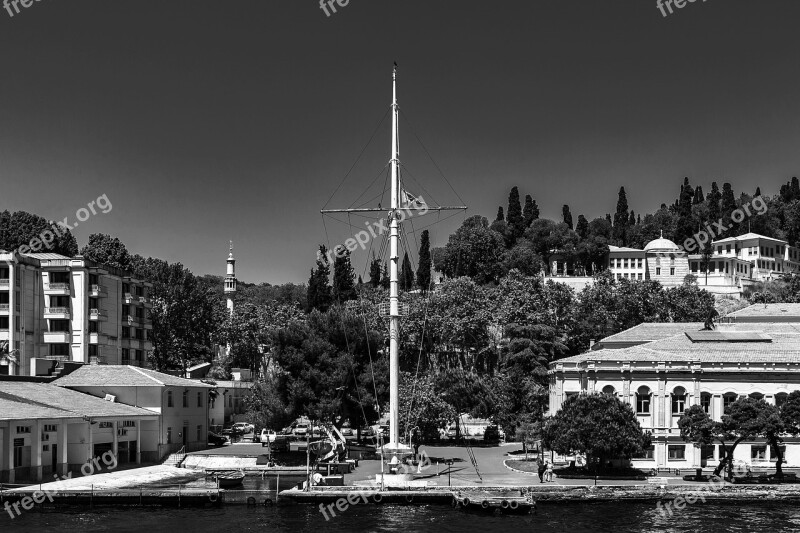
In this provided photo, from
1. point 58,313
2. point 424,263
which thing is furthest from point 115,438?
point 424,263

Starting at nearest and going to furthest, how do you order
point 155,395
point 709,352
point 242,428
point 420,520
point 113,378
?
point 420,520 → point 709,352 → point 155,395 → point 113,378 → point 242,428

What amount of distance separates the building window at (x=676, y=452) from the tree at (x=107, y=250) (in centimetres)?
8012

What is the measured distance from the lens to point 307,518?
49094mm

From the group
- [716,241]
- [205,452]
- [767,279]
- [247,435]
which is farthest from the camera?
[716,241]

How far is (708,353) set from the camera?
216ft

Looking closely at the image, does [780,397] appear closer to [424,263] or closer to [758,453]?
[758,453]

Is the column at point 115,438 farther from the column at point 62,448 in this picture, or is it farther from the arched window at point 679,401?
the arched window at point 679,401

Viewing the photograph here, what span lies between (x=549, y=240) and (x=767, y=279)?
133 feet

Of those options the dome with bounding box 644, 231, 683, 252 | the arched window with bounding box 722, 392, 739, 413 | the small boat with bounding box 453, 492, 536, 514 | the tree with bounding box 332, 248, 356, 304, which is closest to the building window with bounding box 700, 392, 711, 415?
the arched window with bounding box 722, 392, 739, 413

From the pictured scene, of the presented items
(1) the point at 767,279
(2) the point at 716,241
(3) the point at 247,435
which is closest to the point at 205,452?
(3) the point at 247,435

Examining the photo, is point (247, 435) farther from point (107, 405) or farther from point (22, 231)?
point (22, 231)

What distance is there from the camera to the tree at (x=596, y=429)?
5762 centimetres

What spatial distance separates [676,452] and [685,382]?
466cm

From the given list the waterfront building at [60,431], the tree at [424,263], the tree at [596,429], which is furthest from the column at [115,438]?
the tree at [424,263]
